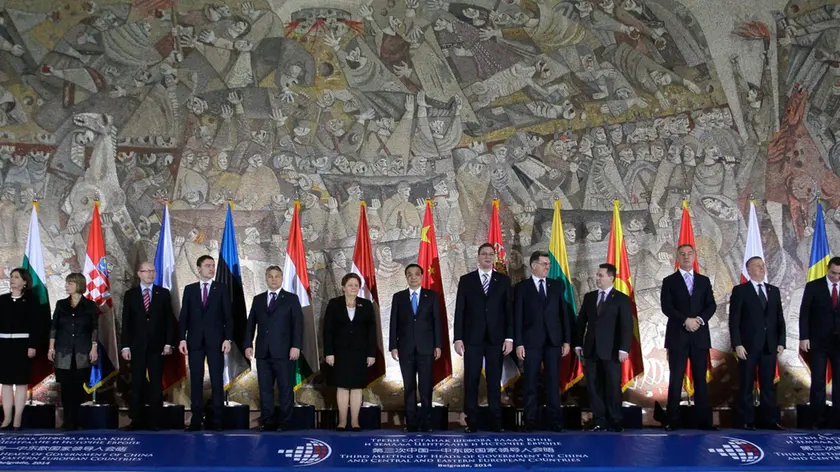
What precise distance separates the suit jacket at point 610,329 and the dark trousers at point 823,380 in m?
1.83

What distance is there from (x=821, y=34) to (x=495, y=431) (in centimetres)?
555

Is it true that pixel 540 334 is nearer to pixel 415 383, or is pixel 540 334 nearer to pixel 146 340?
pixel 415 383

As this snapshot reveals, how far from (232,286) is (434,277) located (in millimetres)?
2002

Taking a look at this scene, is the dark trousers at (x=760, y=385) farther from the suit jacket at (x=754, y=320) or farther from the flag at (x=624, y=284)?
the flag at (x=624, y=284)

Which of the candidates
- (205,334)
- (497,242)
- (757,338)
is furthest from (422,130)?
(757,338)

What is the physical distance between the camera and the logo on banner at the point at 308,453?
5.90m

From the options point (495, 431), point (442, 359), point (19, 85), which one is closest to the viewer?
point (495, 431)

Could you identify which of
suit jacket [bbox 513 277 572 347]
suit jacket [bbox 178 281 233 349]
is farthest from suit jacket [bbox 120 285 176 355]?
suit jacket [bbox 513 277 572 347]

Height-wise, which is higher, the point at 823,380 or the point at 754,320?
the point at 754,320

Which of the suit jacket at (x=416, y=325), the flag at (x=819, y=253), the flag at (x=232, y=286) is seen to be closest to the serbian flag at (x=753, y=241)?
the flag at (x=819, y=253)

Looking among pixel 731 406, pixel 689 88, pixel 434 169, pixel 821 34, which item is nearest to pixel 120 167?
pixel 434 169

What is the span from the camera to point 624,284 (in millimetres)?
8141

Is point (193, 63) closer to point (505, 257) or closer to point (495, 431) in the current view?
point (505, 257)

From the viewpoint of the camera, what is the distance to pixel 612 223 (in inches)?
337
